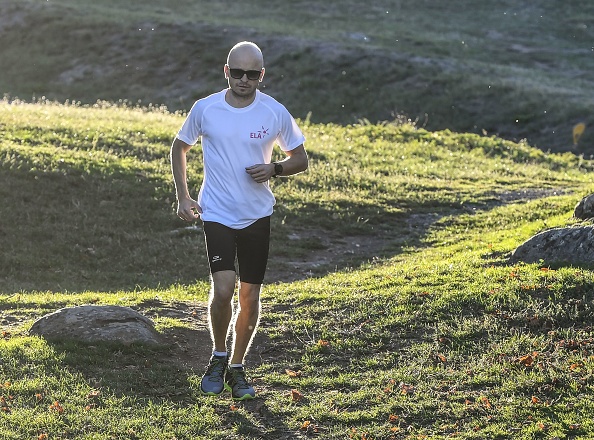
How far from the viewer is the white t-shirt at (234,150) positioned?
301 inches

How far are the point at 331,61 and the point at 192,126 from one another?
3578cm

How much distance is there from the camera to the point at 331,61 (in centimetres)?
4294

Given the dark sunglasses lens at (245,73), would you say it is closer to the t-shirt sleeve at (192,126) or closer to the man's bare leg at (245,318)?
the t-shirt sleeve at (192,126)

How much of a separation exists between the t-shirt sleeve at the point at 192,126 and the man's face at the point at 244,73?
34 centimetres

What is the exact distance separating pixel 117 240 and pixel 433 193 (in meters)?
7.63

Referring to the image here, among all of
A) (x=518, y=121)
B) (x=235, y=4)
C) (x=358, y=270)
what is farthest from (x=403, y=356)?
(x=235, y=4)

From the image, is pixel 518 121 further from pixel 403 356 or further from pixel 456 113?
pixel 403 356

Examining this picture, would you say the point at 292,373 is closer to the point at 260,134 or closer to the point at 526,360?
the point at 526,360

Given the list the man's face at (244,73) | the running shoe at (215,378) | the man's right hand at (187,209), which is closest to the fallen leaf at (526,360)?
the running shoe at (215,378)

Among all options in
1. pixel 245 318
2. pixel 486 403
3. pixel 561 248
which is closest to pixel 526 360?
pixel 486 403

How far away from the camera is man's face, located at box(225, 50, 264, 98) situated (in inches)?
302

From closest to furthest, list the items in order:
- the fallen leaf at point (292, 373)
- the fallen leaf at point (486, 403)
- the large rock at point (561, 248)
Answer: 1. the fallen leaf at point (486, 403)
2. the fallen leaf at point (292, 373)
3. the large rock at point (561, 248)

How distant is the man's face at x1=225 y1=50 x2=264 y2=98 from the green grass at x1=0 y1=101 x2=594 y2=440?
2.72 m

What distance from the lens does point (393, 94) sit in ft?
129
